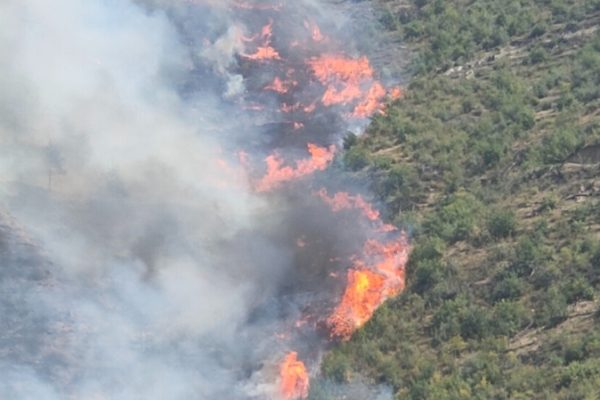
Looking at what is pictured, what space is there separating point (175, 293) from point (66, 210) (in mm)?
5630

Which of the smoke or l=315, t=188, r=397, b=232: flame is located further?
l=315, t=188, r=397, b=232: flame

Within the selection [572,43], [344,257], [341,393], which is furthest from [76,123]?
[572,43]

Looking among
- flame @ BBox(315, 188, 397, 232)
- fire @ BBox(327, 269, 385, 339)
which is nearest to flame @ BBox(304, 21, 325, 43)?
flame @ BBox(315, 188, 397, 232)

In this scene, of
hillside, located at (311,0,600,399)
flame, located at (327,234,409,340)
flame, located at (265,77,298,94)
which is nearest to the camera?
hillside, located at (311,0,600,399)

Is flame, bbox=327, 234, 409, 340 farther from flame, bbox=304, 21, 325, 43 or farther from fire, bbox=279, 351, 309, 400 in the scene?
flame, bbox=304, 21, 325, 43

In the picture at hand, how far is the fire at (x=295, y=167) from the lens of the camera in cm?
4259

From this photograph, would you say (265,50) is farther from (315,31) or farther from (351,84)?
(351,84)

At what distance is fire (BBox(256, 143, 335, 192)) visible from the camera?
140 ft

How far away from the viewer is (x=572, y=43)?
49.8 m

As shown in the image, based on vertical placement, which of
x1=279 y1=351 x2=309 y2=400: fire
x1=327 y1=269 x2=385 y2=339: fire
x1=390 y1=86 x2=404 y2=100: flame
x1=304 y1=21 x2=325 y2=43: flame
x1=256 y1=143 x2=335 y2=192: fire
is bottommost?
x1=279 y1=351 x2=309 y2=400: fire

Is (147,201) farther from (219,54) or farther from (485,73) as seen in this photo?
(485,73)

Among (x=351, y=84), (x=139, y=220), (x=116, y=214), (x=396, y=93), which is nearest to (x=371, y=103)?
(x=396, y=93)

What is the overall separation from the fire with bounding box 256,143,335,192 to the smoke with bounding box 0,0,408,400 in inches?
29.1

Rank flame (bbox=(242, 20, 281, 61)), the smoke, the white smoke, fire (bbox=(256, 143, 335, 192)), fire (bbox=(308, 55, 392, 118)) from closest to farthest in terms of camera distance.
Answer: the white smoke, the smoke, fire (bbox=(256, 143, 335, 192)), fire (bbox=(308, 55, 392, 118)), flame (bbox=(242, 20, 281, 61))
